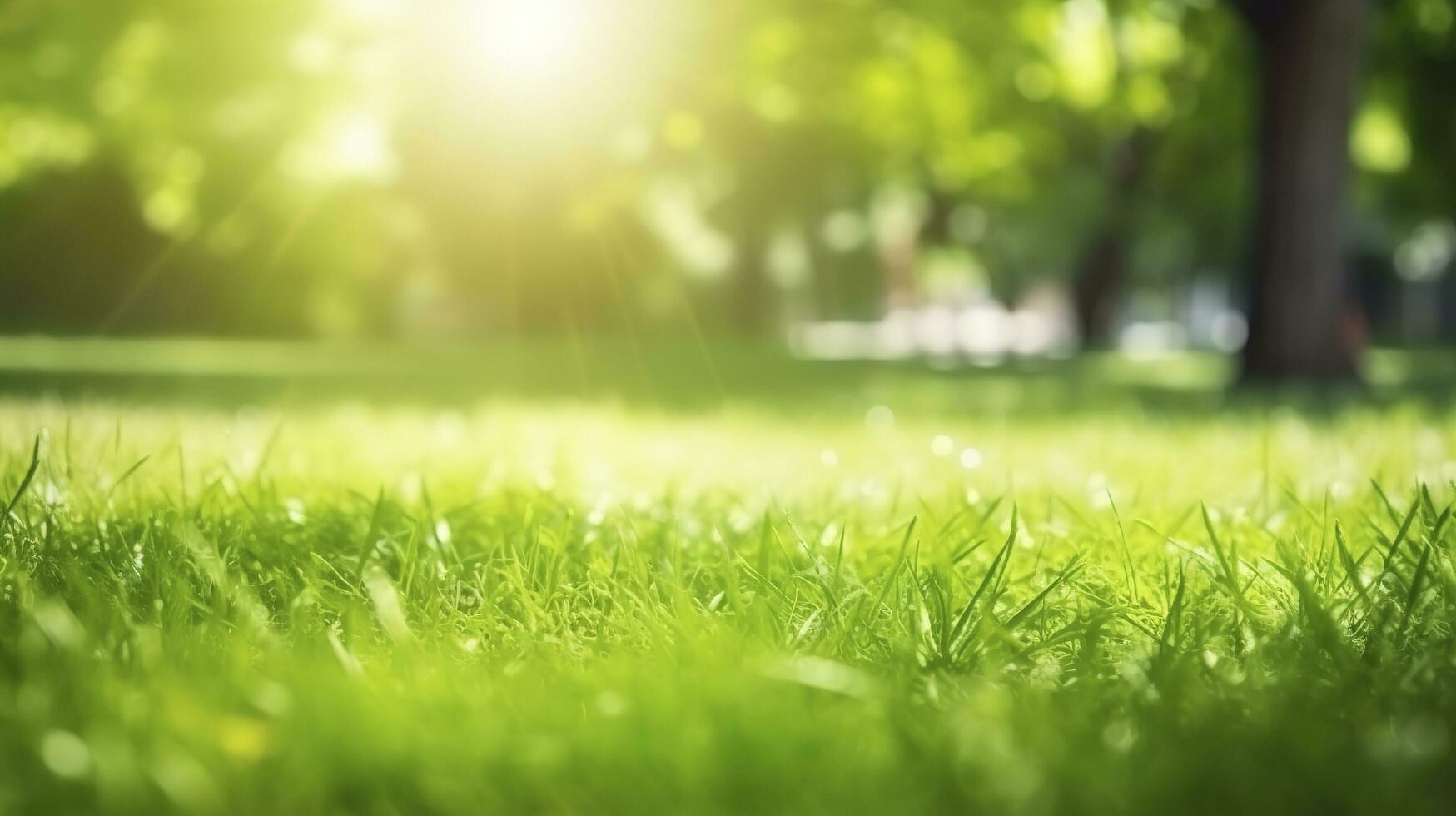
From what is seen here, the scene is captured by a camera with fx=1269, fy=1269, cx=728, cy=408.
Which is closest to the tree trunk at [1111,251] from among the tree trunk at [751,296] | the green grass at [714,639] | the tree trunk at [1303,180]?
the tree trunk at [751,296]

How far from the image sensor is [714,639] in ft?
5.88

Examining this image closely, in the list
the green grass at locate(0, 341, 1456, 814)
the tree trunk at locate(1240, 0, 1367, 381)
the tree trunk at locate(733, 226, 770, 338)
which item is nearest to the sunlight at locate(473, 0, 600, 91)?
the tree trunk at locate(1240, 0, 1367, 381)

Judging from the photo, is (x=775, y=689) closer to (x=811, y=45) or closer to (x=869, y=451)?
(x=869, y=451)

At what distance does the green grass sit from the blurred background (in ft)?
23.7

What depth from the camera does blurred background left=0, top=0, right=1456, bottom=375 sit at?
34.8 ft

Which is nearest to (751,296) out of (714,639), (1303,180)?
(1303,180)

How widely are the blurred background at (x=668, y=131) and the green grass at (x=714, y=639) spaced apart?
23.7 ft

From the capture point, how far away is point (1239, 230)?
28.8 meters

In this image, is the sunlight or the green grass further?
the sunlight

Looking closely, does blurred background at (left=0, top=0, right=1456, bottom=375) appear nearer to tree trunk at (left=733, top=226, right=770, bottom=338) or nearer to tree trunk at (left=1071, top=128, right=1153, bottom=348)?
tree trunk at (left=1071, top=128, right=1153, bottom=348)

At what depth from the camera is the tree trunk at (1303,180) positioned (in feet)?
34.7

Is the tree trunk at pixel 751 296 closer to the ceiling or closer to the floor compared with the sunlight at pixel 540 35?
closer to the floor

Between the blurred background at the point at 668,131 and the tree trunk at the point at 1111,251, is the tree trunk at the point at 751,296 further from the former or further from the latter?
the tree trunk at the point at 1111,251

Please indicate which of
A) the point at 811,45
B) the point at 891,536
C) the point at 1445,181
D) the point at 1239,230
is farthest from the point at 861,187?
the point at 891,536
